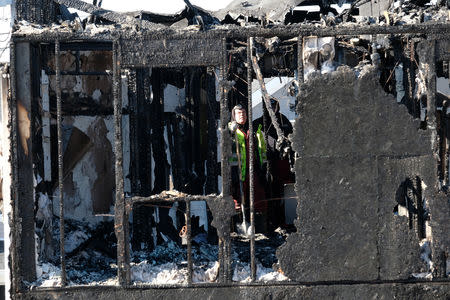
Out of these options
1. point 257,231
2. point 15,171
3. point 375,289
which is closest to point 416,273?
point 375,289

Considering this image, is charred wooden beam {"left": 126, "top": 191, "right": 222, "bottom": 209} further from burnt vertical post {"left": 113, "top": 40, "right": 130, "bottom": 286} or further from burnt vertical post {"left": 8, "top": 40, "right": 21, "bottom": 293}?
burnt vertical post {"left": 8, "top": 40, "right": 21, "bottom": 293}

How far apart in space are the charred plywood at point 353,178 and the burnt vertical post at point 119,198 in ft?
5.19

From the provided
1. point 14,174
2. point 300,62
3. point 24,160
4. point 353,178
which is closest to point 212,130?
point 300,62

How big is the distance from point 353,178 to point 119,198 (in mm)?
2389

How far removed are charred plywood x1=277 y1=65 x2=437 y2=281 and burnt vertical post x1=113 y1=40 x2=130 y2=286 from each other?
1.58 m

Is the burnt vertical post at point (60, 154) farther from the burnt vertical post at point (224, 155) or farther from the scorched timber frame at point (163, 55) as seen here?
the burnt vertical post at point (224, 155)

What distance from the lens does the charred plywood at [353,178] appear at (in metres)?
7.75

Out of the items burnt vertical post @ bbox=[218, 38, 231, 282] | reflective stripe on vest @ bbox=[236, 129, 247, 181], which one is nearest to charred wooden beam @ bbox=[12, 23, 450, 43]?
burnt vertical post @ bbox=[218, 38, 231, 282]

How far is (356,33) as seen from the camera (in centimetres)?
780

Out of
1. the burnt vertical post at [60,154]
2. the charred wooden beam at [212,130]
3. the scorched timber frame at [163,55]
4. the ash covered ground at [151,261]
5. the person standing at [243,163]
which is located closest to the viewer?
the burnt vertical post at [60,154]

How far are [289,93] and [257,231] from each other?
2.69 m

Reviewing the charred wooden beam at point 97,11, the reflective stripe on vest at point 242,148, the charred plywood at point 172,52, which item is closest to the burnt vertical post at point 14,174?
the charred plywood at point 172,52

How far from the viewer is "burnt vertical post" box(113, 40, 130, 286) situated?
7828 mm

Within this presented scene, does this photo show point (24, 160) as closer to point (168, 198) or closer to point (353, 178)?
point (168, 198)
